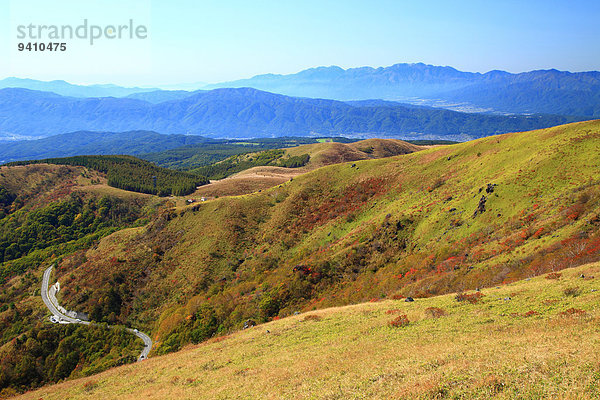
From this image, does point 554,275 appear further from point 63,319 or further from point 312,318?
point 63,319

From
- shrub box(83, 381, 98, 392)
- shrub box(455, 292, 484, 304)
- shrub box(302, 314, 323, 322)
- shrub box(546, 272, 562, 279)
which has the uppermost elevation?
shrub box(546, 272, 562, 279)

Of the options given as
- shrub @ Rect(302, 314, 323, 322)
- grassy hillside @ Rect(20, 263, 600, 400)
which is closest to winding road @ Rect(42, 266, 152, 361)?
grassy hillside @ Rect(20, 263, 600, 400)

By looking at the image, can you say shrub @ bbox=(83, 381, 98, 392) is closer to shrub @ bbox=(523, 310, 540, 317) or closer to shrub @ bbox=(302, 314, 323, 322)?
shrub @ bbox=(302, 314, 323, 322)

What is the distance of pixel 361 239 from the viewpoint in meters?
69.8

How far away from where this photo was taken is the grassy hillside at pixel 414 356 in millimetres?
15422

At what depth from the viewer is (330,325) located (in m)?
34.9

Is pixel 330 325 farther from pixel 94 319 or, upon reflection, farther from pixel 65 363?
pixel 94 319

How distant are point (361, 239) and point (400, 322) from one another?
3983 centimetres

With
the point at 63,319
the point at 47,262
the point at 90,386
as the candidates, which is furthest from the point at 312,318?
the point at 47,262

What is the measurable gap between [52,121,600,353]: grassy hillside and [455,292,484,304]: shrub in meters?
6.66

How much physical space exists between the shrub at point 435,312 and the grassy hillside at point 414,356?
0.10 meters

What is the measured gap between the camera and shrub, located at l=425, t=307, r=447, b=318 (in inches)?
1173

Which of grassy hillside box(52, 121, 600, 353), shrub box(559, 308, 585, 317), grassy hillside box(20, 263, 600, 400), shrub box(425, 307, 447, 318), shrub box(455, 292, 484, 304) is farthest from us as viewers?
grassy hillside box(52, 121, 600, 353)

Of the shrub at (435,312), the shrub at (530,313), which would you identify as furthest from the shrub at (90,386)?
the shrub at (530,313)
